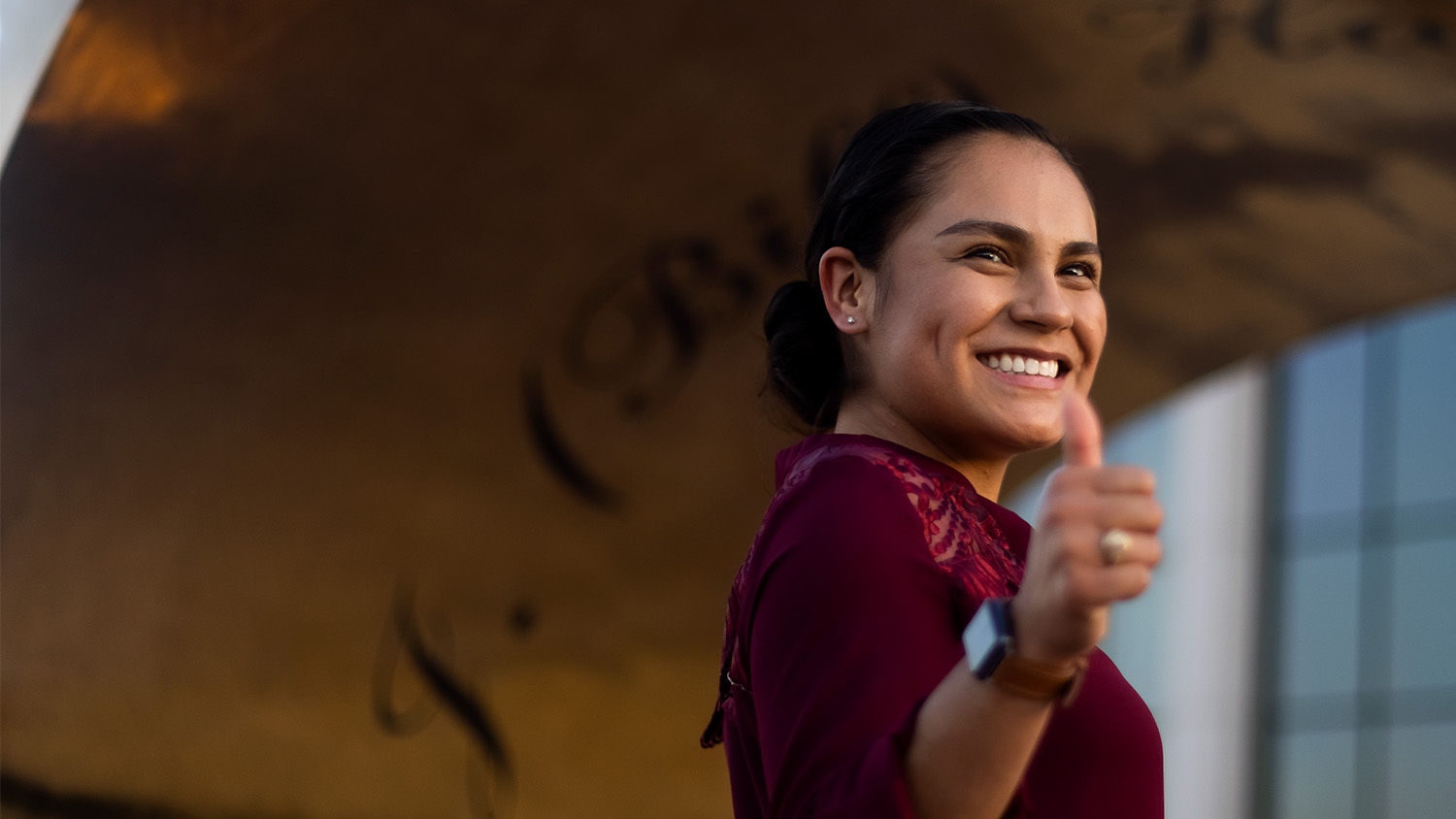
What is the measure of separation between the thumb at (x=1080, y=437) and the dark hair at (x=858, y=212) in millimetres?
426

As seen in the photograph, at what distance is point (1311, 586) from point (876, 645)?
11829 millimetres

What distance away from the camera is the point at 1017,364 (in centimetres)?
127

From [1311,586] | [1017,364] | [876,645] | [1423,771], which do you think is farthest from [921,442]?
[1311,586]

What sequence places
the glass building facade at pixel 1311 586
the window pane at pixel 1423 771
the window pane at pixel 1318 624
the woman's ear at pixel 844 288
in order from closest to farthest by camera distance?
the woman's ear at pixel 844 288, the window pane at pixel 1423 771, the glass building facade at pixel 1311 586, the window pane at pixel 1318 624

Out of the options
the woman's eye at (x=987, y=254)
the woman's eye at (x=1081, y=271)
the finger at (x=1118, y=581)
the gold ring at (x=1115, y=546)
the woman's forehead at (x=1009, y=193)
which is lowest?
the finger at (x=1118, y=581)

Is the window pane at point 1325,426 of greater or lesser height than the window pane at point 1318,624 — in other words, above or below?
above

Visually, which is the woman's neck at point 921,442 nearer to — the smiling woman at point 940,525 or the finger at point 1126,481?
the smiling woman at point 940,525

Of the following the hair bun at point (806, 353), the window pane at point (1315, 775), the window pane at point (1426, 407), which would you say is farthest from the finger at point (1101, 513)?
the window pane at point (1315, 775)

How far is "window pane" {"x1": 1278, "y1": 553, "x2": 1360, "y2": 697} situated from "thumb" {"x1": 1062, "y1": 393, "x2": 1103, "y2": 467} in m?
11.5

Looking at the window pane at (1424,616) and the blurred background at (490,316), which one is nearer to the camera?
the blurred background at (490,316)

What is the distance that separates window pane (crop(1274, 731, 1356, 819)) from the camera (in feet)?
37.2

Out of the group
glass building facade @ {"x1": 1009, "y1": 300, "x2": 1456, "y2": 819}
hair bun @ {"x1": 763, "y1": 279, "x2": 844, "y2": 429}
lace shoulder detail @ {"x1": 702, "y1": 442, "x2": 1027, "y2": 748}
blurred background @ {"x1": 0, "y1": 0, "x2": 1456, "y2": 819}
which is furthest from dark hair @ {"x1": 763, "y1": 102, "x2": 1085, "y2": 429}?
glass building facade @ {"x1": 1009, "y1": 300, "x2": 1456, "y2": 819}

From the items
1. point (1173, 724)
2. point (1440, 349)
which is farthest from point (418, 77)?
point (1173, 724)

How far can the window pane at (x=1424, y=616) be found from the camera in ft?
35.5
